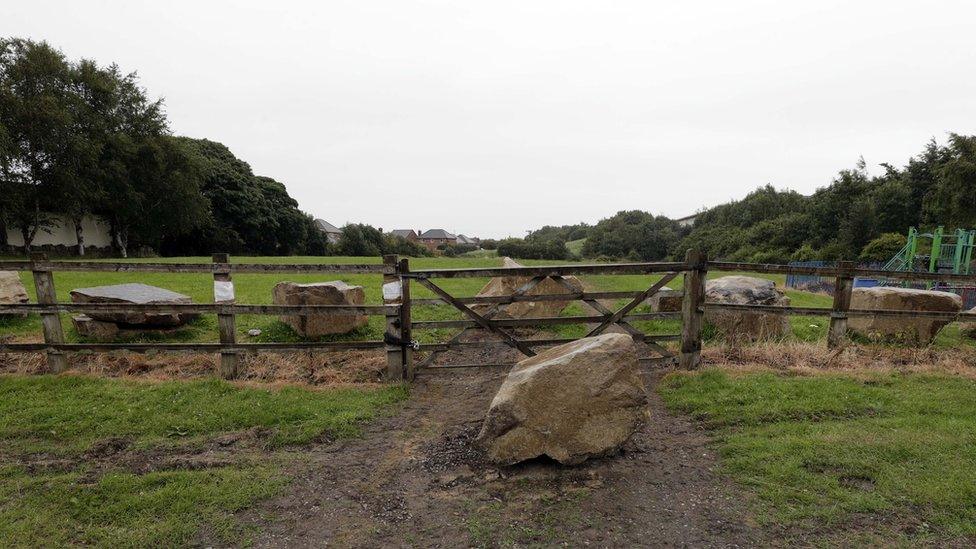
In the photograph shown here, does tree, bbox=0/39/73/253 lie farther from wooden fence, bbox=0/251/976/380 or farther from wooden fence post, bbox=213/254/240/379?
wooden fence post, bbox=213/254/240/379

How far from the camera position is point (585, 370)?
464 centimetres

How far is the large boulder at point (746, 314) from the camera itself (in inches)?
376

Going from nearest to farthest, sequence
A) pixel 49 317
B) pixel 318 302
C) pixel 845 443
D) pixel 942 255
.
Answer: pixel 845 443, pixel 49 317, pixel 318 302, pixel 942 255

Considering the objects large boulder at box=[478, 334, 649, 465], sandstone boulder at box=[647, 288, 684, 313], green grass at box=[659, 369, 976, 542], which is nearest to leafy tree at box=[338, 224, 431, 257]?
sandstone boulder at box=[647, 288, 684, 313]

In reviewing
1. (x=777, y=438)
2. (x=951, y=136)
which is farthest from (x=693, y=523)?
(x=951, y=136)

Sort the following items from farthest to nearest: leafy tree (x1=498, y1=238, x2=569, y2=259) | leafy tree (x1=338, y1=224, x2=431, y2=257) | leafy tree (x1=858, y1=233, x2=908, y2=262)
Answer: leafy tree (x1=498, y1=238, x2=569, y2=259)
leafy tree (x1=338, y1=224, x2=431, y2=257)
leafy tree (x1=858, y1=233, x2=908, y2=262)

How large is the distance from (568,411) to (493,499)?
1066mm

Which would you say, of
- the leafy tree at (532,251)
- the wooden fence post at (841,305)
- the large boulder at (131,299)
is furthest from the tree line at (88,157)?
the leafy tree at (532,251)

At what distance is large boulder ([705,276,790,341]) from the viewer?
9.54 m

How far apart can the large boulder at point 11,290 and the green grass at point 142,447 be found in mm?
3324

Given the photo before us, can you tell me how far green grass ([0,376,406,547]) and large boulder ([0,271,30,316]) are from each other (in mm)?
3324

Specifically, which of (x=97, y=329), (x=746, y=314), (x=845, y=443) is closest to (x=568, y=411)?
(x=845, y=443)

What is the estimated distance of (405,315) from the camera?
7.10 metres

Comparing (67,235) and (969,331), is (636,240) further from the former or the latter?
(969,331)
